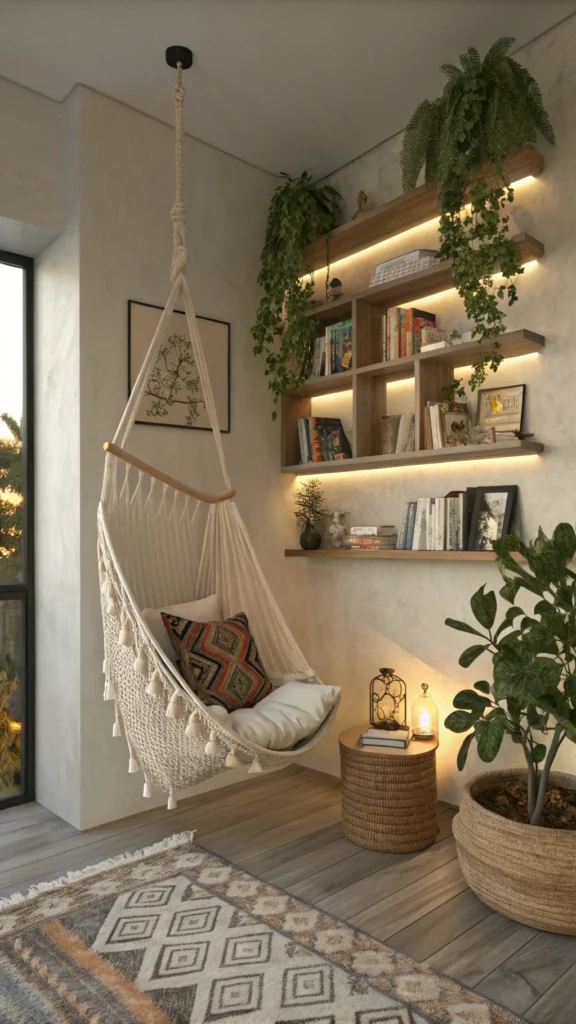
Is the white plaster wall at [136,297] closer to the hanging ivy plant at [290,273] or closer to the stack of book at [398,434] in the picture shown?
the hanging ivy plant at [290,273]

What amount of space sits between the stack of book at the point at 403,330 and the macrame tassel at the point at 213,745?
1.65m

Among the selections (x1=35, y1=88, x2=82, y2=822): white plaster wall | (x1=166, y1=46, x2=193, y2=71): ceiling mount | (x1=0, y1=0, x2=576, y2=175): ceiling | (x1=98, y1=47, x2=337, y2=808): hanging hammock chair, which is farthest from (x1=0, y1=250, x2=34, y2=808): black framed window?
(x1=166, y1=46, x2=193, y2=71): ceiling mount

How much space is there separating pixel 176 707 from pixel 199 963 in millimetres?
624

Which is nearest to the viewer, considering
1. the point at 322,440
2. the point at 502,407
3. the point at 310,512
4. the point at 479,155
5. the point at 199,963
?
the point at 199,963

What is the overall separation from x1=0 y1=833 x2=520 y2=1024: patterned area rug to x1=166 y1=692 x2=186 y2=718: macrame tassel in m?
0.57

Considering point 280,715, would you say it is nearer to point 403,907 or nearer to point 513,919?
point 403,907

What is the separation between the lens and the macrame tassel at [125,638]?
6.62 ft

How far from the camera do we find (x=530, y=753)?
6.63ft

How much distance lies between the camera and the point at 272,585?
3.26 meters

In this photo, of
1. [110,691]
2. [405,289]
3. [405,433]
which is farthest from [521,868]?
[405,289]

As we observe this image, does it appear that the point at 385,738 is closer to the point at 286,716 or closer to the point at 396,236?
the point at 286,716

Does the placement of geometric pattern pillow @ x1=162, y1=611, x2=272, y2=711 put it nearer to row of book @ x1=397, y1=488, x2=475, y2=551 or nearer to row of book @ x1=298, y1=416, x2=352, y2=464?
row of book @ x1=397, y1=488, x2=475, y2=551

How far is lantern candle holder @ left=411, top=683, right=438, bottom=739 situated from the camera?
105 inches

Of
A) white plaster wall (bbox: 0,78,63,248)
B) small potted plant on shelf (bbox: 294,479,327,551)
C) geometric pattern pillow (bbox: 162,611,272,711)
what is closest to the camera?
geometric pattern pillow (bbox: 162,611,272,711)
